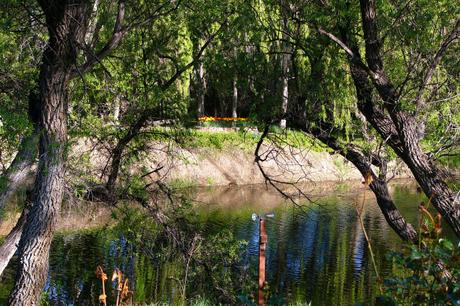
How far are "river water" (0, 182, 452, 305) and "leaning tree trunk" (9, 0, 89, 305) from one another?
2.28 metres

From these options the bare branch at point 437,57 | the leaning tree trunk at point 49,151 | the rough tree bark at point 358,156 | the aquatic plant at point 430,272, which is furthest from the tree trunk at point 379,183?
the aquatic plant at point 430,272

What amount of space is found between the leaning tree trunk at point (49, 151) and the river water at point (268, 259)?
7.47 feet

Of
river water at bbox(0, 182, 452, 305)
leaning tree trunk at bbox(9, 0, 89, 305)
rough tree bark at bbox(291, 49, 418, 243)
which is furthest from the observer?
river water at bbox(0, 182, 452, 305)

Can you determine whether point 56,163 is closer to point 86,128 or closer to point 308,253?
point 86,128

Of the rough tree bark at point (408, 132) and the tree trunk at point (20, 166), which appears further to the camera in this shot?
the rough tree bark at point (408, 132)

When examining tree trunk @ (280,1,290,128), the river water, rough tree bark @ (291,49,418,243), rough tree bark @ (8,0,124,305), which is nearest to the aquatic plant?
rough tree bark @ (8,0,124,305)

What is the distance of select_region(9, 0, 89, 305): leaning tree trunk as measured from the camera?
6820 mm

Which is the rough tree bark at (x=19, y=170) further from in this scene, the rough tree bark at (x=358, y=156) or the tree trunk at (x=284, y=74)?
the rough tree bark at (x=358, y=156)

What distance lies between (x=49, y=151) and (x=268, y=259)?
336 inches

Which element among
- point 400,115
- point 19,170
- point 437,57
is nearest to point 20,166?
point 19,170

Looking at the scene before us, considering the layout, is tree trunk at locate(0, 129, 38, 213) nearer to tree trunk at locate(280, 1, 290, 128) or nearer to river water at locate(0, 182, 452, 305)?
river water at locate(0, 182, 452, 305)

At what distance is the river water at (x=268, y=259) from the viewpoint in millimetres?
11344

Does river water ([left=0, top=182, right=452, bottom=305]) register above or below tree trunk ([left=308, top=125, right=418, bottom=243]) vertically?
below

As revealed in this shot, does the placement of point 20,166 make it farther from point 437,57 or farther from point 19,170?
point 437,57
